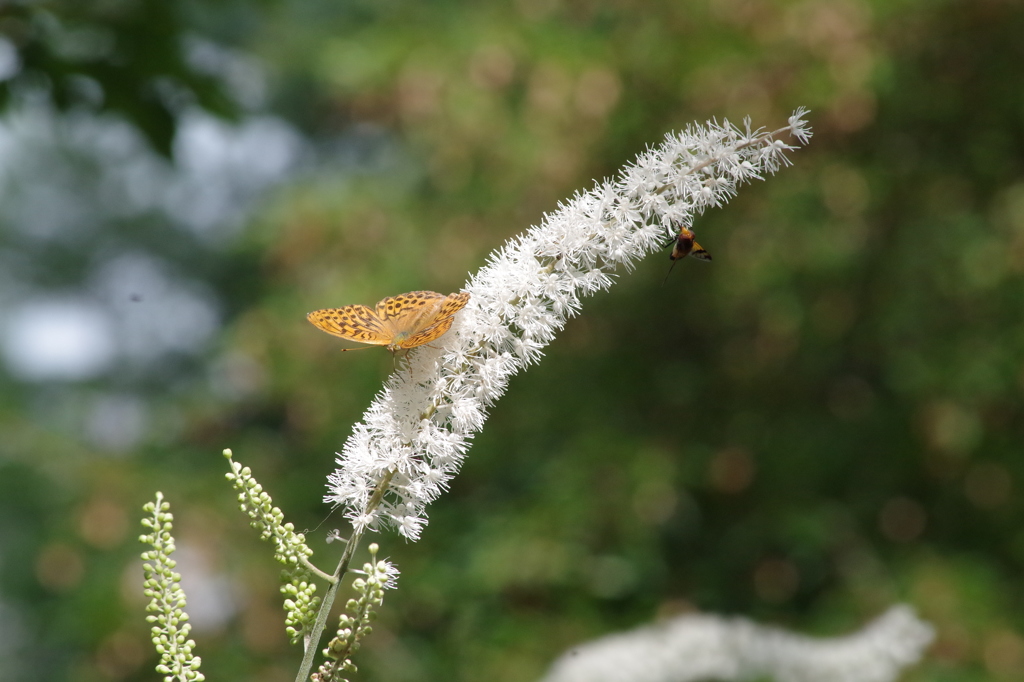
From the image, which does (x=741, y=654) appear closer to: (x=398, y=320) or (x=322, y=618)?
(x=398, y=320)

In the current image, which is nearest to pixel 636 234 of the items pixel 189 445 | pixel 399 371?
pixel 399 371

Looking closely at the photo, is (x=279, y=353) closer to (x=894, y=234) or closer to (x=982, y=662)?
(x=894, y=234)

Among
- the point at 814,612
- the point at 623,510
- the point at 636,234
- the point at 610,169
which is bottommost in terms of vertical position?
the point at 636,234

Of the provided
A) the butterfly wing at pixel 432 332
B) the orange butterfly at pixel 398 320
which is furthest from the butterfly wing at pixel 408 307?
the butterfly wing at pixel 432 332

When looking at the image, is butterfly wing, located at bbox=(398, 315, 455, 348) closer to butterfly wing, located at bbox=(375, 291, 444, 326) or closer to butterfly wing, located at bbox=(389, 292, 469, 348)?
butterfly wing, located at bbox=(389, 292, 469, 348)

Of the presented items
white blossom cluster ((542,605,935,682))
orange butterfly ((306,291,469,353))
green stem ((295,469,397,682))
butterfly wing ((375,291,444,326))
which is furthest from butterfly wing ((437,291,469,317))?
white blossom cluster ((542,605,935,682))

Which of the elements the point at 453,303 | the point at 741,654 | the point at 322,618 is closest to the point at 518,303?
the point at 453,303

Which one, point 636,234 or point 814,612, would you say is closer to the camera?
point 636,234
